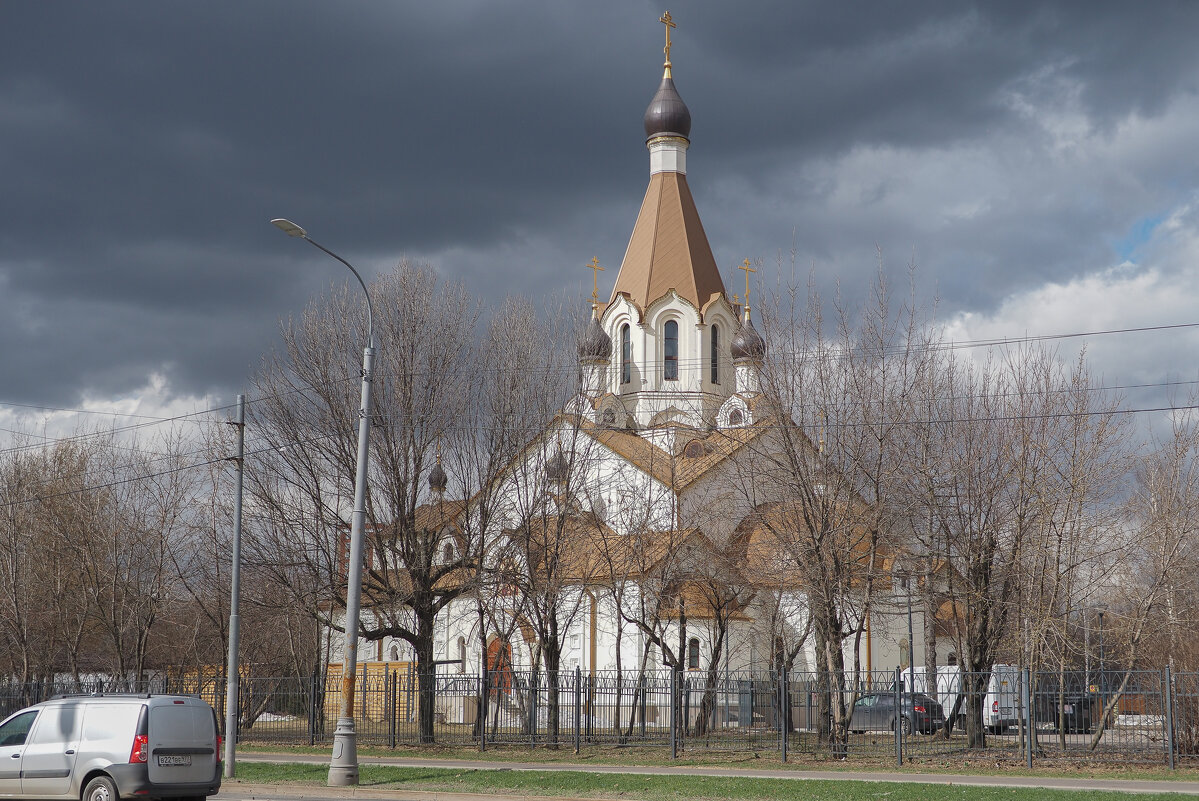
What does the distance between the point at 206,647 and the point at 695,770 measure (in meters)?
33.1

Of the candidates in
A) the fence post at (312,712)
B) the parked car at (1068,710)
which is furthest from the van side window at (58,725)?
the parked car at (1068,710)

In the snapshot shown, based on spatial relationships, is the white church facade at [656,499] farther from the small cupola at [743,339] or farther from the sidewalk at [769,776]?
the sidewalk at [769,776]

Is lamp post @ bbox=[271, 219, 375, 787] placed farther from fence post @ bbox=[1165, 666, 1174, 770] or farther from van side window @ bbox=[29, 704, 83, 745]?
fence post @ bbox=[1165, 666, 1174, 770]

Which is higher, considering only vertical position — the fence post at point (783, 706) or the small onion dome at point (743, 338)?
the small onion dome at point (743, 338)

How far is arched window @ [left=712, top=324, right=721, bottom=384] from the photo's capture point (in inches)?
2119

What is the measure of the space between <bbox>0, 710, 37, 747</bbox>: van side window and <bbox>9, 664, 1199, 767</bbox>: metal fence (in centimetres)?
1224


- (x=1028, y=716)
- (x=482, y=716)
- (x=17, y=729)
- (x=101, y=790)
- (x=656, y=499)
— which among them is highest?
(x=656, y=499)

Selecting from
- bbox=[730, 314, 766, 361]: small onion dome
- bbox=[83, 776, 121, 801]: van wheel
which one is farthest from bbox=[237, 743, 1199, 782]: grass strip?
bbox=[730, 314, 766, 361]: small onion dome

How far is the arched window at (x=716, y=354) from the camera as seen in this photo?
177ft

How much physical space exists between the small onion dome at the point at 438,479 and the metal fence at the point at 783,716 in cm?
496

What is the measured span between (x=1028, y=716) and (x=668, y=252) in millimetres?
37062

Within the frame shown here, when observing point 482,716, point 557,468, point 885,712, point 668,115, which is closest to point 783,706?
point 482,716

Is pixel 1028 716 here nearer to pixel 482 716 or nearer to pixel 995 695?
pixel 995 695

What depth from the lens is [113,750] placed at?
48.4 ft
